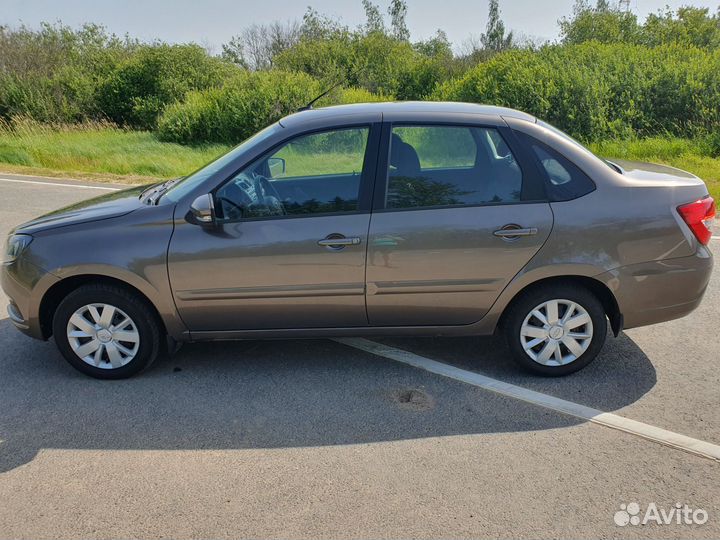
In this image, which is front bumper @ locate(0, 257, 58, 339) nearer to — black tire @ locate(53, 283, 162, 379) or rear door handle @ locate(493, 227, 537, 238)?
black tire @ locate(53, 283, 162, 379)

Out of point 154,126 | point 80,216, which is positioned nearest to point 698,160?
point 80,216

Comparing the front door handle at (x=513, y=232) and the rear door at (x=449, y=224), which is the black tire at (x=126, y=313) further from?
the front door handle at (x=513, y=232)

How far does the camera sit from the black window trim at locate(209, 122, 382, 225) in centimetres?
402

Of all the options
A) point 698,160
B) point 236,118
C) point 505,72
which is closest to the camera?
point 698,160

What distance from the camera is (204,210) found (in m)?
3.98

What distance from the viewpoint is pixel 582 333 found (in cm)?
415

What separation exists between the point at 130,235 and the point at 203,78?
27865 millimetres

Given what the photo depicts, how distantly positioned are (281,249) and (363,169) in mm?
725

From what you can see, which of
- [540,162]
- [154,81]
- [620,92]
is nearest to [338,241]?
[540,162]

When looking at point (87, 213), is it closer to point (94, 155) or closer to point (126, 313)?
point (126, 313)

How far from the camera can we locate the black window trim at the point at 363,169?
4.02 meters

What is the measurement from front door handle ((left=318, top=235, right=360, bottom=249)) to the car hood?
1.31 metres

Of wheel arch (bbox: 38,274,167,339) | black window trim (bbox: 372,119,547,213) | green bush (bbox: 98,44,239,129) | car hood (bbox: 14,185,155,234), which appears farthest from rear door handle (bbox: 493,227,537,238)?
green bush (bbox: 98,44,239,129)

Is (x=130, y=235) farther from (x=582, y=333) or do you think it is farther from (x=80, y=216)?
(x=582, y=333)
